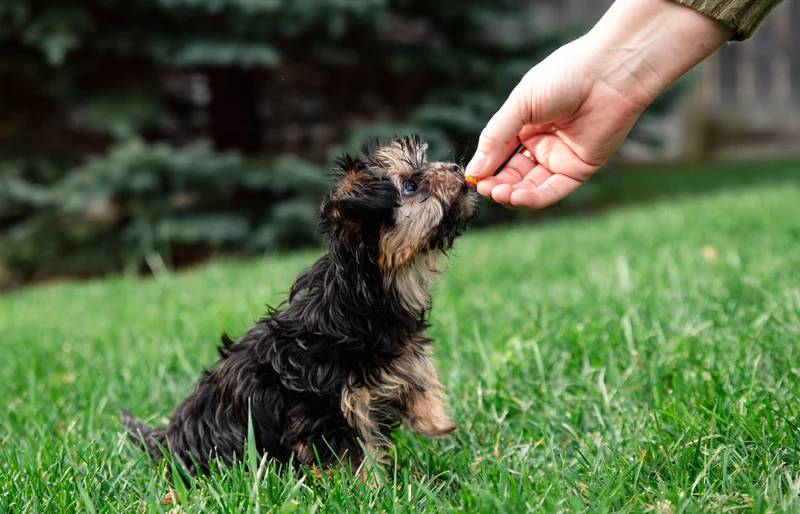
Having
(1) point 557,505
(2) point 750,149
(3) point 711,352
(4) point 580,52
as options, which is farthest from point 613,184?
(1) point 557,505

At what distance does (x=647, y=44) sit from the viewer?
2354mm

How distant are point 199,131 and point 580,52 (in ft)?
25.8

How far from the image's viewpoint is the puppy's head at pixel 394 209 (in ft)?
7.29

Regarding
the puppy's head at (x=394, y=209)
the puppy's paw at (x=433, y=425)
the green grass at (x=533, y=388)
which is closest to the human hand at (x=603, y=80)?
the puppy's head at (x=394, y=209)

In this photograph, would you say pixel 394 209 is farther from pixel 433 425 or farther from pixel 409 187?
pixel 433 425

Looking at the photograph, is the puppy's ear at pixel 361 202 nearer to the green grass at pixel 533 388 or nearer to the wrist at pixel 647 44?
the green grass at pixel 533 388

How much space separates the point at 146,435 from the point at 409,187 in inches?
55.3

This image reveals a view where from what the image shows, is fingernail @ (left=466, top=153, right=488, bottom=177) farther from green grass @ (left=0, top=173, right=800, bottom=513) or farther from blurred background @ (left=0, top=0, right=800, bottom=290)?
blurred background @ (left=0, top=0, right=800, bottom=290)

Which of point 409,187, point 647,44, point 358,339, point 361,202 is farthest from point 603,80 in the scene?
point 358,339

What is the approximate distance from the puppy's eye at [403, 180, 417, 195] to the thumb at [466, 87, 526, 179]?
7.9 inches

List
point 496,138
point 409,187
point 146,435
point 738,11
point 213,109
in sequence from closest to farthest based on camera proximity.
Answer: point 738,11 < point 409,187 < point 496,138 < point 146,435 < point 213,109

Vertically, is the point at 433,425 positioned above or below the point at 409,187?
below

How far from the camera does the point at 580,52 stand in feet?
7.84

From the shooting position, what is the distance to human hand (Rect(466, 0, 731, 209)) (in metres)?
2.31
